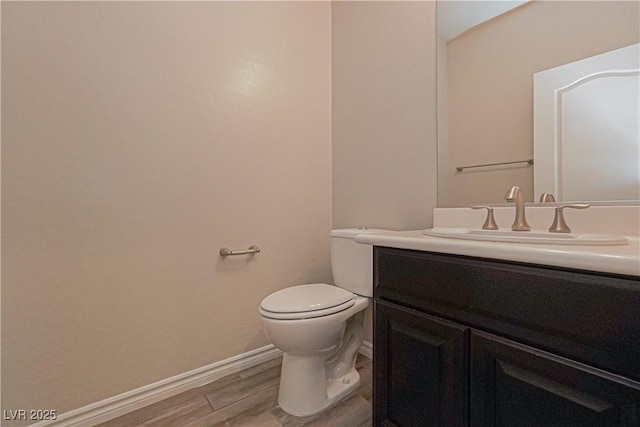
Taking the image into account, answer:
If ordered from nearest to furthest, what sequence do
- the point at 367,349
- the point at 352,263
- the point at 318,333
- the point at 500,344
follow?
the point at 500,344 < the point at 318,333 < the point at 352,263 < the point at 367,349

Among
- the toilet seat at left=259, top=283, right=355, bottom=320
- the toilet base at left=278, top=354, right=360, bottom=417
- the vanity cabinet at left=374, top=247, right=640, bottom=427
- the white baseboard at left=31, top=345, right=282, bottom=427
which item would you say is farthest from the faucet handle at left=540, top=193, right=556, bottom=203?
the white baseboard at left=31, top=345, right=282, bottom=427

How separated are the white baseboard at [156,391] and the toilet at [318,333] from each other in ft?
1.22

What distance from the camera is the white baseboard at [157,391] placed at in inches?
46.1

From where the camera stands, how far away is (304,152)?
6.14 feet

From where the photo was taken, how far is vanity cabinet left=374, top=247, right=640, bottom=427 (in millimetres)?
549

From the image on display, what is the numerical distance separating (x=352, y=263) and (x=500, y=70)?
3.61 feet

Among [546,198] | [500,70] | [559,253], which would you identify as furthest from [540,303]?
[500,70]

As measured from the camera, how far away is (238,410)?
4.18ft

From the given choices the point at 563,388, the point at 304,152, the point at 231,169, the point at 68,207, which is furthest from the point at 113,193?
the point at 563,388

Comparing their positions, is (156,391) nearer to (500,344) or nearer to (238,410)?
(238,410)

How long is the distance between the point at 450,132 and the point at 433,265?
844 mm

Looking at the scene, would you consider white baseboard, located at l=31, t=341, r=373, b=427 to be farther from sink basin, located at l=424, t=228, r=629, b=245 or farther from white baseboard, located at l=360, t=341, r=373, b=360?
sink basin, located at l=424, t=228, r=629, b=245

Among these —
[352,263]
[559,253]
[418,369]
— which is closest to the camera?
[559,253]

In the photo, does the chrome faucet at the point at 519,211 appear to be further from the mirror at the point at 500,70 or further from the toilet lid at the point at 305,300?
the toilet lid at the point at 305,300
